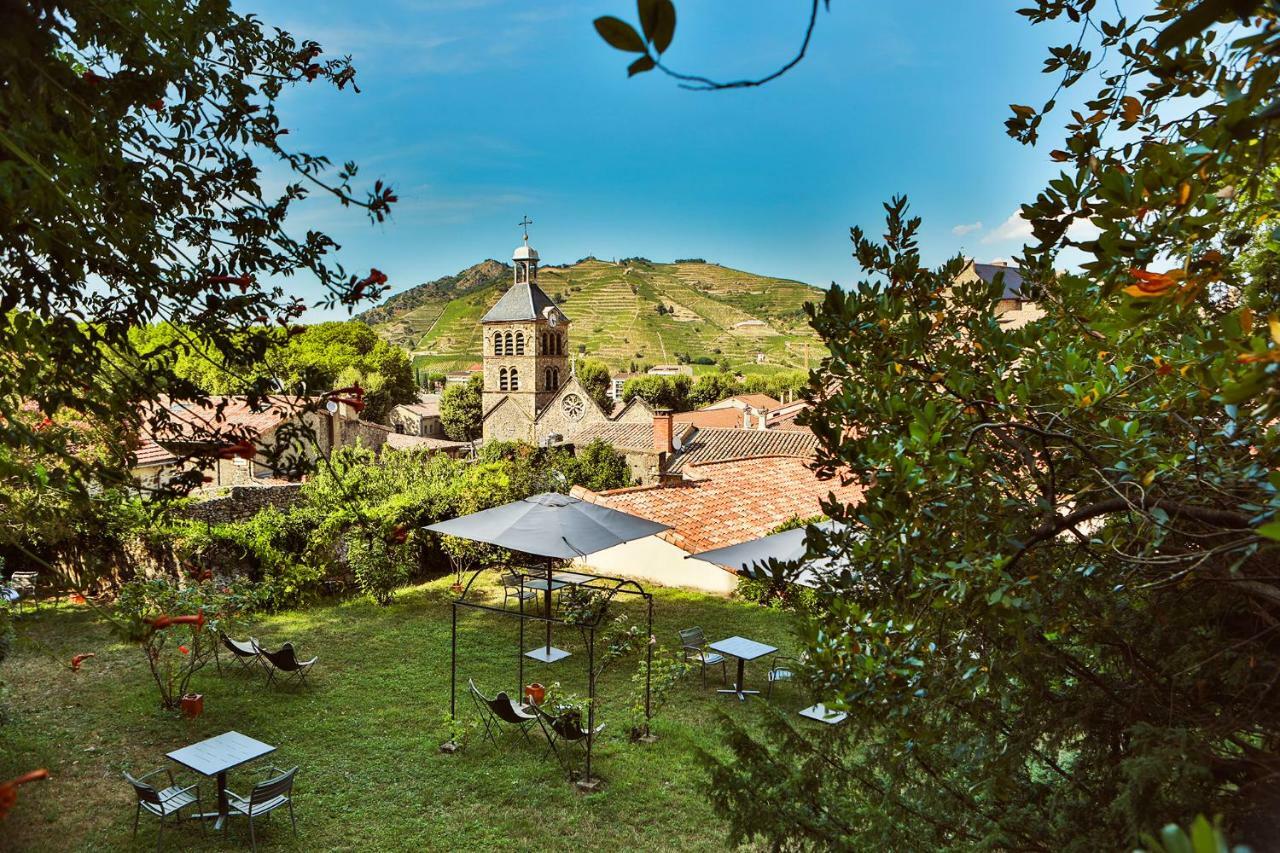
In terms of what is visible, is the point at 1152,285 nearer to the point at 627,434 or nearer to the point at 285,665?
the point at 285,665

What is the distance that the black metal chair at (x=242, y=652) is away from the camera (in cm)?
986

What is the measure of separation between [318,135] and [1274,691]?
4255 mm

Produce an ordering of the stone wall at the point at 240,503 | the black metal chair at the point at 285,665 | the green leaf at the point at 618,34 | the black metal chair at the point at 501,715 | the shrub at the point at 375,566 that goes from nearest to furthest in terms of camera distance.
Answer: the green leaf at the point at 618,34 < the black metal chair at the point at 501,715 < the black metal chair at the point at 285,665 < the shrub at the point at 375,566 < the stone wall at the point at 240,503

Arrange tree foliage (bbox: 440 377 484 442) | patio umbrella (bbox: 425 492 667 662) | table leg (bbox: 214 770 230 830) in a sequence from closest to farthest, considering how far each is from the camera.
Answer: table leg (bbox: 214 770 230 830), patio umbrella (bbox: 425 492 667 662), tree foliage (bbox: 440 377 484 442)

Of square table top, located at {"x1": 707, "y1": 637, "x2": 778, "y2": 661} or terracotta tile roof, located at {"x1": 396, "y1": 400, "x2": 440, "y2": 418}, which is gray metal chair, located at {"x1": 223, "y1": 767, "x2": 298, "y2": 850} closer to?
square table top, located at {"x1": 707, "y1": 637, "x2": 778, "y2": 661}

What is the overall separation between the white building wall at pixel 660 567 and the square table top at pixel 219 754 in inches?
313

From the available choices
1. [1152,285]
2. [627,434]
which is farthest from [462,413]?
[1152,285]

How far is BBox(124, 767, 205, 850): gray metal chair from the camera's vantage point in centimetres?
618

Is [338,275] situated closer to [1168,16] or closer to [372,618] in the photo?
[1168,16]

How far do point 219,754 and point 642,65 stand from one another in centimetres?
787

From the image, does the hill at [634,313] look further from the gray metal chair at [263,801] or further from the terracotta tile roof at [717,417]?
the gray metal chair at [263,801]

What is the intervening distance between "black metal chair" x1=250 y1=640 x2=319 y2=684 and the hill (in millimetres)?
90811

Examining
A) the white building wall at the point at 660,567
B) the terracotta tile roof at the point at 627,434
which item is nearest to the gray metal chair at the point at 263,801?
the white building wall at the point at 660,567

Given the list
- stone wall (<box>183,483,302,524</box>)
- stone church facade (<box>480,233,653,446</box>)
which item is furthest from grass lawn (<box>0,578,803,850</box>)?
stone church facade (<box>480,233,653,446</box>)
